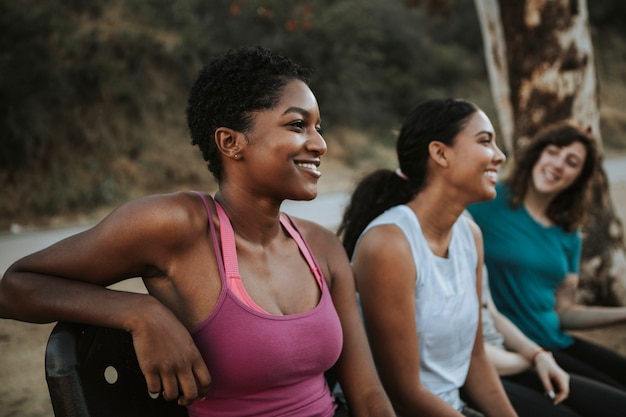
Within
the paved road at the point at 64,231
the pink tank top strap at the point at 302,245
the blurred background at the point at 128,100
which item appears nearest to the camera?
the pink tank top strap at the point at 302,245

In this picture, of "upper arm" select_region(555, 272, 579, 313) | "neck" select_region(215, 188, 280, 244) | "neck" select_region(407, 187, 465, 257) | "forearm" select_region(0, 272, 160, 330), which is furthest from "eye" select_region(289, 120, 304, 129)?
"upper arm" select_region(555, 272, 579, 313)

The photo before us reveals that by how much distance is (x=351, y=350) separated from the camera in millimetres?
1818

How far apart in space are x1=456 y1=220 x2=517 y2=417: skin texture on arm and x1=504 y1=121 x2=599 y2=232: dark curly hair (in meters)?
→ 1.07

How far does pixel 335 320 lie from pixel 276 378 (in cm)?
25

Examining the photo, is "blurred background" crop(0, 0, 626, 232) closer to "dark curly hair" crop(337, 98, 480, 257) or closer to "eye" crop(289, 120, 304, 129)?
"dark curly hair" crop(337, 98, 480, 257)

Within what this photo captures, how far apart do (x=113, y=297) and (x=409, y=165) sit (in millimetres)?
1501

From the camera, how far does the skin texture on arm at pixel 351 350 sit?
1.80 meters

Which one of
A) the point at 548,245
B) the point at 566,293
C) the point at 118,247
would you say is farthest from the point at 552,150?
the point at 118,247

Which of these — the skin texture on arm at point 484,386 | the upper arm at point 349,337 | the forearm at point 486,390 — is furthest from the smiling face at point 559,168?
the upper arm at point 349,337

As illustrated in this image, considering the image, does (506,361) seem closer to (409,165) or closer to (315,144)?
(409,165)

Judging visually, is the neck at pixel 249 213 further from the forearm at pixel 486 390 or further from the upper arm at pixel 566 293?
the upper arm at pixel 566 293

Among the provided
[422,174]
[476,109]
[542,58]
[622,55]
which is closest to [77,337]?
[422,174]

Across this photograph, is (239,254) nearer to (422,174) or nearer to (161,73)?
(422,174)

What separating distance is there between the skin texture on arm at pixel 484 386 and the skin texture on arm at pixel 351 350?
77cm
